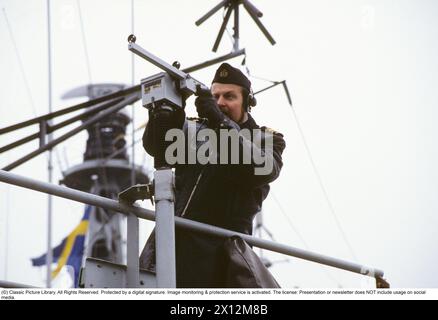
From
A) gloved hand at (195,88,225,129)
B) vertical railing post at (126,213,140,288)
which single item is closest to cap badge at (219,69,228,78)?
gloved hand at (195,88,225,129)

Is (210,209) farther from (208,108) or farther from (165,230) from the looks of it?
(165,230)

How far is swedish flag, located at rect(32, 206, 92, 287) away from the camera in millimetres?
20750

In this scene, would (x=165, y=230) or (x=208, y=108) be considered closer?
(x=165, y=230)

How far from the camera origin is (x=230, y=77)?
411 centimetres

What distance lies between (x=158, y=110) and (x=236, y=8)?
502 centimetres

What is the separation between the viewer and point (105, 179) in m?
20.4

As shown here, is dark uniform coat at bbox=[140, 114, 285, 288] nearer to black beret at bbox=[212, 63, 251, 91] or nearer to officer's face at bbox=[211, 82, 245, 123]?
officer's face at bbox=[211, 82, 245, 123]

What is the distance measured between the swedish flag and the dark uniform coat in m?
17.5

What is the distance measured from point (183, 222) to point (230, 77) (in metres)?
1.38

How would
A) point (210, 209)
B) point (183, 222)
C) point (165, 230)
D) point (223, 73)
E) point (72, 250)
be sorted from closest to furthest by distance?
point (165, 230) < point (183, 222) < point (210, 209) < point (223, 73) < point (72, 250)

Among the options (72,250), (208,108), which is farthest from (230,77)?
(72,250)
